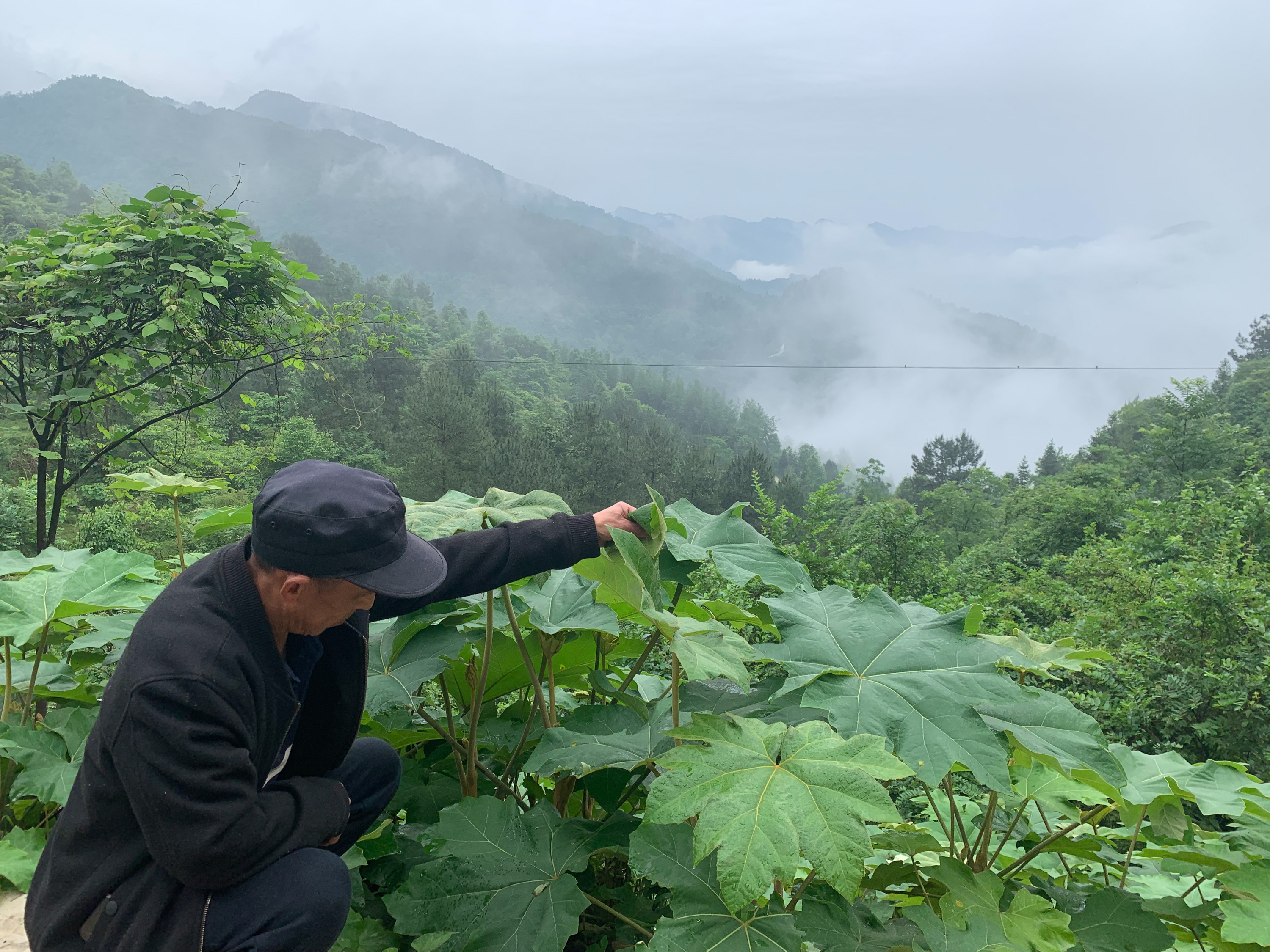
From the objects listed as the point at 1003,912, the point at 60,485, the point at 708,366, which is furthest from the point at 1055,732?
the point at 708,366

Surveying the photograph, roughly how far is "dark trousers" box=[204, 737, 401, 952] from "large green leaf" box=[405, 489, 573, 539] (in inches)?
22.1

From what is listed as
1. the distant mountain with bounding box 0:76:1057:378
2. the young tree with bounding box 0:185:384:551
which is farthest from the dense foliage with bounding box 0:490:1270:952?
the distant mountain with bounding box 0:76:1057:378

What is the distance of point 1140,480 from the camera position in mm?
27031

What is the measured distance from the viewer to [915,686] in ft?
4.13

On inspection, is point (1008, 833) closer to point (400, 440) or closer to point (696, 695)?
point (696, 695)

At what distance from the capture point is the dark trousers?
43.4 inches

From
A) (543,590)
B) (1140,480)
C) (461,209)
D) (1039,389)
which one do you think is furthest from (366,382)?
(1039,389)

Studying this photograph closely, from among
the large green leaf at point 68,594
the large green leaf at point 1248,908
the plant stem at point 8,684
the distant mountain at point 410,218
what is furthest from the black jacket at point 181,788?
the distant mountain at point 410,218

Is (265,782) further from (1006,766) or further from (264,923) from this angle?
(1006,766)

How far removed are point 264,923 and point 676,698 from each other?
0.67 metres

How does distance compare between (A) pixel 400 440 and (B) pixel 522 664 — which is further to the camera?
(A) pixel 400 440

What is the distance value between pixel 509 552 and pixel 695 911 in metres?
0.66

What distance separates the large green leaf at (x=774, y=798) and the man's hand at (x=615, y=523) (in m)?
0.43

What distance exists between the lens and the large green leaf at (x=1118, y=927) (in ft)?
4.11
